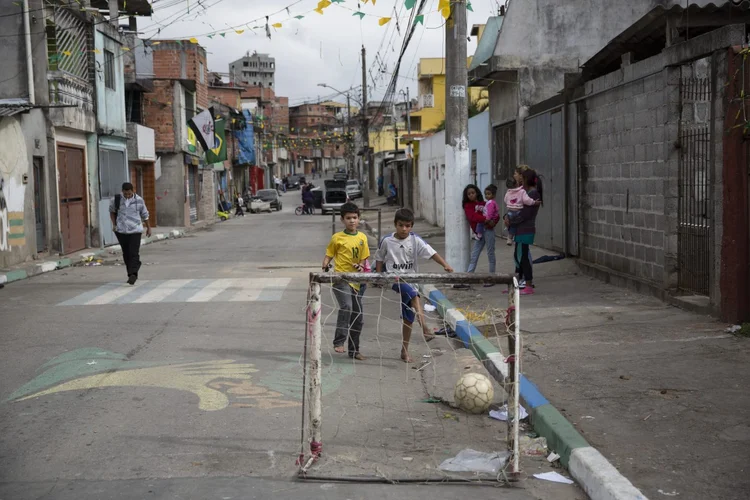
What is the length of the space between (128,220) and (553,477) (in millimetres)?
10988

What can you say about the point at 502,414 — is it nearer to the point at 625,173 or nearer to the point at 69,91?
the point at 625,173

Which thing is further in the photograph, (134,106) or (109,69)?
(134,106)

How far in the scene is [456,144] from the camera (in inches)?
524

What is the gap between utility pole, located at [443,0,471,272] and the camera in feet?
43.0

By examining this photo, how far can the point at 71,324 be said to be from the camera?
1088 centimetres

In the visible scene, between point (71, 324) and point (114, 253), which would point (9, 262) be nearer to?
point (114, 253)

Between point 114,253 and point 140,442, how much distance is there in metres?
19.5

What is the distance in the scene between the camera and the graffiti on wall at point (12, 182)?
1886cm

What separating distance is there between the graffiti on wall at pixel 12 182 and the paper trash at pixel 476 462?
15553 millimetres

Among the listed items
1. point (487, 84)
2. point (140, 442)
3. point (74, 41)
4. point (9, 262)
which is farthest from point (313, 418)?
point (74, 41)

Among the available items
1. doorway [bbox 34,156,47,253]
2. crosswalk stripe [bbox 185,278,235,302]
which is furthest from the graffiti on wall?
crosswalk stripe [bbox 185,278,235,302]

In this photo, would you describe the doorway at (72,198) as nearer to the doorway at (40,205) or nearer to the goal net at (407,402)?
the doorway at (40,205)

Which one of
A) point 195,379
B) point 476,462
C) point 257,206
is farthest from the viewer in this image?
point 257,206

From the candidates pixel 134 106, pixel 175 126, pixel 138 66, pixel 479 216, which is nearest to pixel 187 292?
pixel 479 216
